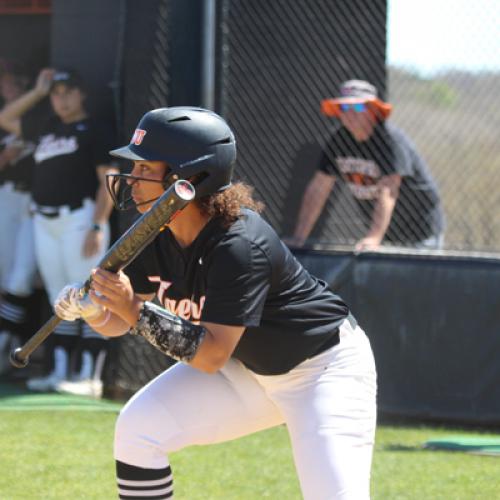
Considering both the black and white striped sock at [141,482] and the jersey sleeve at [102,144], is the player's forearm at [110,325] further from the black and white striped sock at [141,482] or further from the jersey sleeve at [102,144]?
the jersey sleeve at [102,144]

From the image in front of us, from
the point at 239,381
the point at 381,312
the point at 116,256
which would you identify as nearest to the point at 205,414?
the point at 239,381

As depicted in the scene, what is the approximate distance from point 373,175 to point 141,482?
4314 millimetres

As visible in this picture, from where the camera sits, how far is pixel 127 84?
768 cm

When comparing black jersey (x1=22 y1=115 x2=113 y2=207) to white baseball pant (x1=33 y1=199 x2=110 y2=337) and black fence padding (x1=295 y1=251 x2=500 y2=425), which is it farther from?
black fence padding (x1=295 y1=251 x2=500 y2=425)

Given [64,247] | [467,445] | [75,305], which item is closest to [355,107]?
[64,247]

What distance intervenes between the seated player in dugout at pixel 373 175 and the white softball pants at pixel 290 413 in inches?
141

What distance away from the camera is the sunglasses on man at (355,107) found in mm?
7477

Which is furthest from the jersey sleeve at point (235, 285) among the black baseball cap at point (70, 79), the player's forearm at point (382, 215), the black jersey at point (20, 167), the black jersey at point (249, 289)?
the black jersey at point (20, 167)

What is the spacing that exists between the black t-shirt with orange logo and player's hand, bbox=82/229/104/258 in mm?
1559

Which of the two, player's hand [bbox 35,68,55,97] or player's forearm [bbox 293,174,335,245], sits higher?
player's hand [bbox 35,68,55,97]

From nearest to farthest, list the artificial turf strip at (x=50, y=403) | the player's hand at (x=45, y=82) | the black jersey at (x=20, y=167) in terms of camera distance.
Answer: the artificial turf strip at (x=50, y=403) < the player's hand at (x=45, y=82) < the black jersey at (x=20, y=167)

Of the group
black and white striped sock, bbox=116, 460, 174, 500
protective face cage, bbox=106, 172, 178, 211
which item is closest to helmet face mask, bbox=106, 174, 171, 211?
protective face cage, bbox=106, 172, 178, 211

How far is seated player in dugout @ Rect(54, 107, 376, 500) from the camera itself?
3.46 metres

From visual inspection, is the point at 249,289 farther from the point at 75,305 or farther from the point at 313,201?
the point at 313,201
